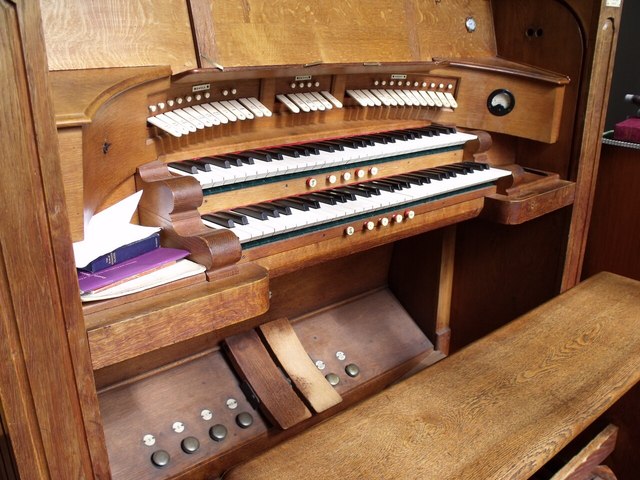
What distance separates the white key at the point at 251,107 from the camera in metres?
1.89

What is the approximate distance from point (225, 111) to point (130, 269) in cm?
65

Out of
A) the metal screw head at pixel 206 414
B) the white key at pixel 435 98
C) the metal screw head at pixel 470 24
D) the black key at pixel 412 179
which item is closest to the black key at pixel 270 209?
the black key at pixel 412 179

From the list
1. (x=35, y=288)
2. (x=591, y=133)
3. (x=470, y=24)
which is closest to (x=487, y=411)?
(x=35, y=288)

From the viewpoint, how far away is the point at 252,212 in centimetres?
172

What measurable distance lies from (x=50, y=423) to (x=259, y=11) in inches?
50.3

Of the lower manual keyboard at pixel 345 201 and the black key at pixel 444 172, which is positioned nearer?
the lower manual keyboard at pixel 345 201

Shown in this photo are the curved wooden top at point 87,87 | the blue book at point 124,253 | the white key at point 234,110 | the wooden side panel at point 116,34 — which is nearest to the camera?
the curved wooden top at point 87,87

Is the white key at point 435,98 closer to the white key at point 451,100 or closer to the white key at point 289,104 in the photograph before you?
the white key at point 451,100

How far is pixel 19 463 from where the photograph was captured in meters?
1.21

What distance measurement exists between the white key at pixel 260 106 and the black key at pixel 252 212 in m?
0.33

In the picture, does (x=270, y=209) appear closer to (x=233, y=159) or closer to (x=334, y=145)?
(x=233, y=159)

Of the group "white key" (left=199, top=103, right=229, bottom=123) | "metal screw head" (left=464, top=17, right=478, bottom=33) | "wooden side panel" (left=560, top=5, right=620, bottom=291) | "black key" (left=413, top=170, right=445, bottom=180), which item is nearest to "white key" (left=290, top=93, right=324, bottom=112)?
Result: "white key" (left=199, top=103, right=229, bottom=123)

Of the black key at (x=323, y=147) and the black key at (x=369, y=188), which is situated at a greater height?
the black key at (x=323, y=147)

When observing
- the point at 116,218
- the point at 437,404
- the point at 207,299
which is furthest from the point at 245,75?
the point at 437,404
